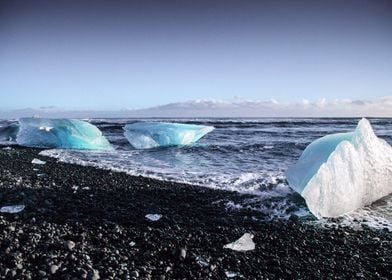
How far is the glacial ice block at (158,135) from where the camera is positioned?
14.0m

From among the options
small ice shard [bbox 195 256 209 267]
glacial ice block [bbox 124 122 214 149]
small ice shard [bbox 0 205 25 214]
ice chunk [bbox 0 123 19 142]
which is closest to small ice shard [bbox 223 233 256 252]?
small ice shard [bbox 195 256 209 267]

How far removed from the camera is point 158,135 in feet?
46.4

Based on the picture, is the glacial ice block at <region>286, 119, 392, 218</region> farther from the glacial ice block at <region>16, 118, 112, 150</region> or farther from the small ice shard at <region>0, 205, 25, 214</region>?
the glacial ice block at <region>16, 118, 112, 150</region>

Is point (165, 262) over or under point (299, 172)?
under

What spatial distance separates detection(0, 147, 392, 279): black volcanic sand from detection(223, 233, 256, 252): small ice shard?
7 centimetres

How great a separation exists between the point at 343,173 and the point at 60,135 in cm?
1086

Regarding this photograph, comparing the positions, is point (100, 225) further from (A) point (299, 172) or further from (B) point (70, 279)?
(A) point (299, 172)

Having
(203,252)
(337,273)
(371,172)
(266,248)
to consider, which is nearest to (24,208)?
(203,252)

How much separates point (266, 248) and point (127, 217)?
1.82 m

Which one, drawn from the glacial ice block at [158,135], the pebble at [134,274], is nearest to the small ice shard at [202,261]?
the pebble at [134,274]

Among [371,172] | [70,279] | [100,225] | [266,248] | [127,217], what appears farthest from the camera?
[371,172]

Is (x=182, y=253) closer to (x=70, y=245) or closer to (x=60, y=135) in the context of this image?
(x=70, y=245)

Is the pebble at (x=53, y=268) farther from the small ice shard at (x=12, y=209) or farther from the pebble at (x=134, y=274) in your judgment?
the small ice shard at (x=12, y=209)

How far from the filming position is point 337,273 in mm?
3203
